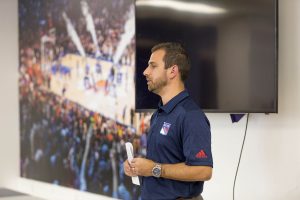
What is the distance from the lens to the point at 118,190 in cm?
419

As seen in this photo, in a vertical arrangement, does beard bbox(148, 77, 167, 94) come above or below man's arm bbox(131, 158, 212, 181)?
above

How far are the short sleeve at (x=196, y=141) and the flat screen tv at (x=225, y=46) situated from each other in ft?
2.44

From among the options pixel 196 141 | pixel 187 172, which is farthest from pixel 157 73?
pixel 187 172

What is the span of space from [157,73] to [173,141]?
37 cm

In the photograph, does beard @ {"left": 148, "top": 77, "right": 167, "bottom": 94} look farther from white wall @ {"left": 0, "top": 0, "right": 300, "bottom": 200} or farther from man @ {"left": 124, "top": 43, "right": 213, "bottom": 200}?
white wall @ {"left": 0, "top": 0, "right": 300, "bottom": 200}

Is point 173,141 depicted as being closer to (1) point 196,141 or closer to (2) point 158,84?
(1) point 196,141

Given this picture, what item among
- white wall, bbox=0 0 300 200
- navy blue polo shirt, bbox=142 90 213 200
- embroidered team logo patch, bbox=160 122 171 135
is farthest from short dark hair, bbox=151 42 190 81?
white wall, bbox=0 0 300 200

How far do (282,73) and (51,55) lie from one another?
2666mm

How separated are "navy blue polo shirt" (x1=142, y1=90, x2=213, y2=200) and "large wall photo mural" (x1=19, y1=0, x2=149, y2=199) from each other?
150 cm

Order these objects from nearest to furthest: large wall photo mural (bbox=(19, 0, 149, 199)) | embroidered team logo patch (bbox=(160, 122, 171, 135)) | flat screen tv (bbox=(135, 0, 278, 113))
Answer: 1. embroidered team logo patch (bbox=(160, 122, 171, 135))
2. flat screen tv (bbox=(135, 0, 278, 113))
3. large wall photo mural (bbox=(19, 0, 149, 199))

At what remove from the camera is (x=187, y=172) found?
2227mm

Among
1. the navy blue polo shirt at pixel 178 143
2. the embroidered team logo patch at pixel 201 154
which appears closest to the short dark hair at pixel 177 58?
the navy blue polo shirt at pixel 178 143

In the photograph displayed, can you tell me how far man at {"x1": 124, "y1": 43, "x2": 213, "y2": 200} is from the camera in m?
2.25

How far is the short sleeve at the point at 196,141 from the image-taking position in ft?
7.35
